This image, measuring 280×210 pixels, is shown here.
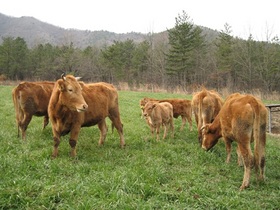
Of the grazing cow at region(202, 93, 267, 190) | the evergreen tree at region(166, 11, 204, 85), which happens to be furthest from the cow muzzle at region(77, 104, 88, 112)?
the evergreen tree at region(166, 11, 204, 85)

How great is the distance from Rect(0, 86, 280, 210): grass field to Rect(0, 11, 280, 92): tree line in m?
25.3

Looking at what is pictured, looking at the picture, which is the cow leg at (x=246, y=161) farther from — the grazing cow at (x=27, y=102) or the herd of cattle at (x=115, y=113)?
the grazing cow at (x=27, y=102)

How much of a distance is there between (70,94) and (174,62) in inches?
1458

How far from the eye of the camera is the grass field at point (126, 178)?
14.3 feet

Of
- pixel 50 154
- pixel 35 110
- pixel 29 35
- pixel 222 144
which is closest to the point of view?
pixel 50 154

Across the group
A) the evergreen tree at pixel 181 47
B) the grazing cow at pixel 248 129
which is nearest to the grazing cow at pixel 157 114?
the grazing cow at pixel 248 129

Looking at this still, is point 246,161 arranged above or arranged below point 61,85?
below

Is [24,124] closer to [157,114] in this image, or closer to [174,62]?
[157,114]

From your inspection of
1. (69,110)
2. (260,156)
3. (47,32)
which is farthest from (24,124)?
(47,32)

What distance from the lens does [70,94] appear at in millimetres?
6633

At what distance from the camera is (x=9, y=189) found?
4363 millimetres

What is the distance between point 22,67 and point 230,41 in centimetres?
3950

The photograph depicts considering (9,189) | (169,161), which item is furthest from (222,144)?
(9,189)

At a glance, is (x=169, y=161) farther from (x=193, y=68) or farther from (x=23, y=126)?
Answer: (x=193, y=68)
